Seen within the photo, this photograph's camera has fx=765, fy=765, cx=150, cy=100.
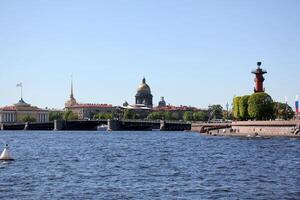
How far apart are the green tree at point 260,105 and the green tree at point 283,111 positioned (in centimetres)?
1214

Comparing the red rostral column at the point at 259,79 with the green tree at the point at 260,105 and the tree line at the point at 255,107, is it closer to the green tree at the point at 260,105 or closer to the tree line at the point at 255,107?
the tree line at the point at 255,107

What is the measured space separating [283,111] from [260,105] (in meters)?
22.7

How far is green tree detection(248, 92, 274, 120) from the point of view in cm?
10962

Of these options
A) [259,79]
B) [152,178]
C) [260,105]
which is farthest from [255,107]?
[152,178]

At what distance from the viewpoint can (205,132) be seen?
123 meters

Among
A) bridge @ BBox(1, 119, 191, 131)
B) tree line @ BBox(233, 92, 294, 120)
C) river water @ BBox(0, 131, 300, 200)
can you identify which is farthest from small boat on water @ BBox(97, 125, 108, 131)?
river water @ BBox(0, 131, 300, 200)

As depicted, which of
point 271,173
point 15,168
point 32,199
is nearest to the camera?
point 32,199

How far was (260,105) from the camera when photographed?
109812 mm

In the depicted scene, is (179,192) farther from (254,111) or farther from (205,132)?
(205,132)

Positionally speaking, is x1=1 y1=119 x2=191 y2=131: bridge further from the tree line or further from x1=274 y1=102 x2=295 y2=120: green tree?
the tree line

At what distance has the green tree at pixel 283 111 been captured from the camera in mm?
127925

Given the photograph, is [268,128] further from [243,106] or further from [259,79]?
[259,79]

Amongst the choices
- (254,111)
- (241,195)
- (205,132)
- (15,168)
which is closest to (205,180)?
(241,195)

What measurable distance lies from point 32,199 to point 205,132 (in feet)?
320
